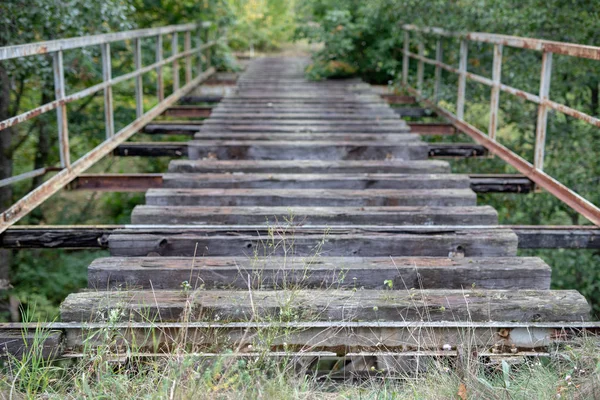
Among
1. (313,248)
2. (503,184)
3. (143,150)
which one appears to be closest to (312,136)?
(143,150)

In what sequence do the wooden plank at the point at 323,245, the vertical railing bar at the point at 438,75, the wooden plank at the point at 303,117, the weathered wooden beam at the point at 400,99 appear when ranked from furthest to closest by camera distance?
the weathered wooden beam at the point at 400,99 < the vertical railing bar at the point at 438,75 < the wooden plank at the point at 303,117 < the wooden plank at the point at 323,245

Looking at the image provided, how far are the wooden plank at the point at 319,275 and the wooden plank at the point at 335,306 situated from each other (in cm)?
25

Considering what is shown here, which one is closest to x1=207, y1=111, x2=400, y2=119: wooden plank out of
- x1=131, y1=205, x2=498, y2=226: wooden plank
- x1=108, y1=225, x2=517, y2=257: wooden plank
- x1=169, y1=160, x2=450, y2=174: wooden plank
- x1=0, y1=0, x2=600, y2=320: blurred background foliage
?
x1=0, y1=0, x2=600, y2=320: blurred background foliage

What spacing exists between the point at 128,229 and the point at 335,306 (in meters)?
1.93

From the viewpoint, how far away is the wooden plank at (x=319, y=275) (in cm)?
409

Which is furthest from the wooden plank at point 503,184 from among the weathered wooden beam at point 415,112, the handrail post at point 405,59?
the handrail post at point 405,59

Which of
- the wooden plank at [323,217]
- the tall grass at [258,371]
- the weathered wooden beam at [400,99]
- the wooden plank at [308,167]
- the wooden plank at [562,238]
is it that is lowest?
the tall grass at [258,371]

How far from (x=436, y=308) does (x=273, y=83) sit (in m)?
9.43

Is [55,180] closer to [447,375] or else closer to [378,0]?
[447,375]

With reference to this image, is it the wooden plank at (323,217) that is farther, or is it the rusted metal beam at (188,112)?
the rusted metal beam at (188,112)

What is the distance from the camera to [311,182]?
6.03 metres

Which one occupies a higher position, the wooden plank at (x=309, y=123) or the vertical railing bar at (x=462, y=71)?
the vertical railing bar at (x=462, y=71)

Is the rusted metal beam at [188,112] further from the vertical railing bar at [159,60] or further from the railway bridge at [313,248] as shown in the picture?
the railway bridge at [313,248]

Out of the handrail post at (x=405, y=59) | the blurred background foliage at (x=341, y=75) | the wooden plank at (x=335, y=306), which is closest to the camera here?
the wooden plank at (x=335, y=306)
